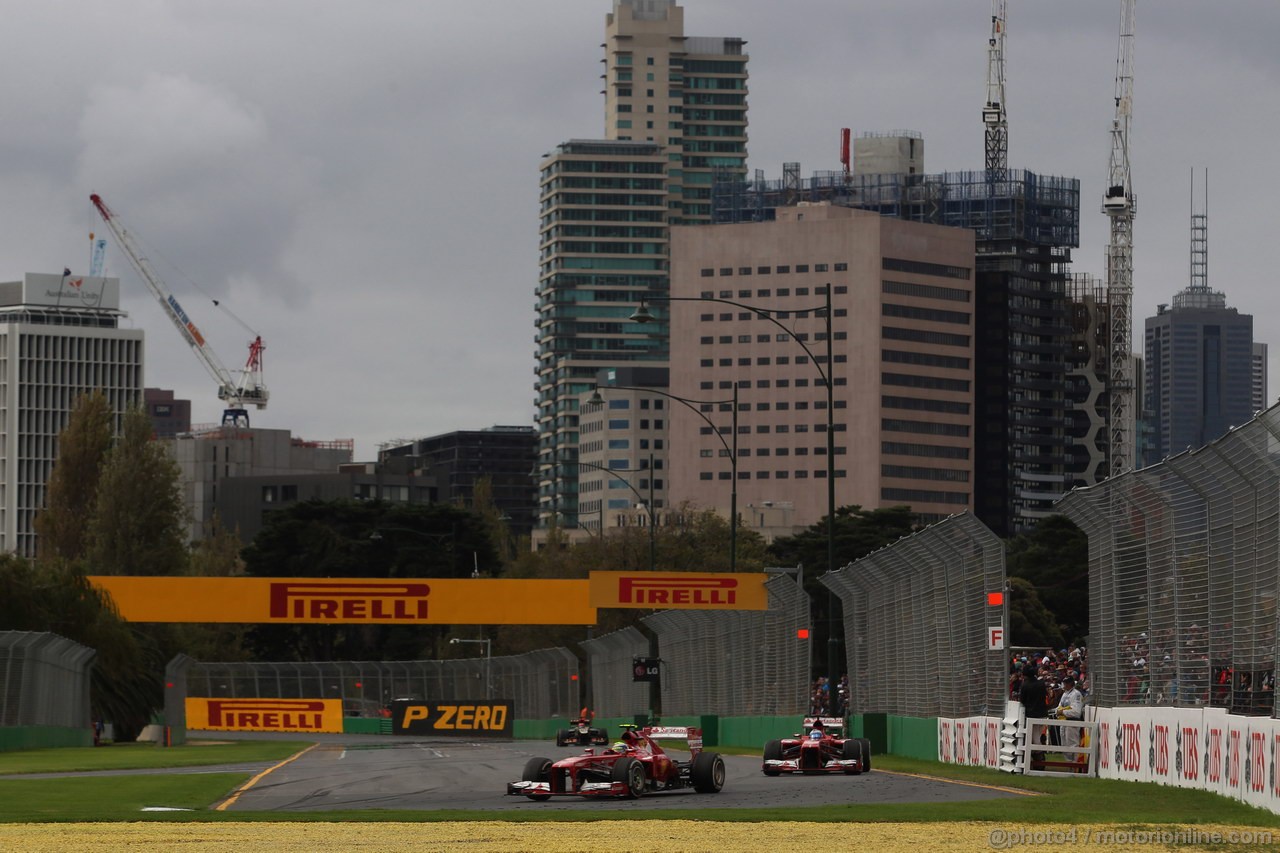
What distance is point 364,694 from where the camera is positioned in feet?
275

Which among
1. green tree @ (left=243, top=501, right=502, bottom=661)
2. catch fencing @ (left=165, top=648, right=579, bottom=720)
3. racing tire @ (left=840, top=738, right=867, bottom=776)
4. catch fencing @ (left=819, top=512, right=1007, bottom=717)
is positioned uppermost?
green tree @ (left=243, top=501, right=502, bottom=661)

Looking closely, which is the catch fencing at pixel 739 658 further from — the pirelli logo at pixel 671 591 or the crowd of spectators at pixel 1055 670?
the crowd of spectators at pixel 1055 670

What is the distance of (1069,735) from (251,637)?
312 ft

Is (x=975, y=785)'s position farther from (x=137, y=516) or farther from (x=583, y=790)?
(x=137, y=516)

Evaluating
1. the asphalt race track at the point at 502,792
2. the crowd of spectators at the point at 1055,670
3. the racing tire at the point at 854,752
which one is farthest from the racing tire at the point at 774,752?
the crowd of spectators at the point at 1055,670

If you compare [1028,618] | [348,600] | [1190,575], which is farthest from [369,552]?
[1190,575]

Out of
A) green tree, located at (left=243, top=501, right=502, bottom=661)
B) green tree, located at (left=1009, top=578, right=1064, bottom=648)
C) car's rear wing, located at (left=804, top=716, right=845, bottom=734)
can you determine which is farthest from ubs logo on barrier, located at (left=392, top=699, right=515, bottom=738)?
car's rear wing, located at (left=804, top=716, right=845, bottom=734)

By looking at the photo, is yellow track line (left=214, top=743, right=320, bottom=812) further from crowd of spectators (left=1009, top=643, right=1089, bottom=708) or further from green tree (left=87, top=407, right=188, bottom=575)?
green tree (left=87, top=407, right=188, bottom=575)

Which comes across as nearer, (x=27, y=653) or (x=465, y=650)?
(x=27, y=653)

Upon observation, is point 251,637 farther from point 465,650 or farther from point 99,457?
point 99,457

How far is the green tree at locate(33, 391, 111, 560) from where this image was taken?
127m

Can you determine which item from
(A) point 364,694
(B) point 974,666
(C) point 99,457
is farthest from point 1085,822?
(C) point 99,457

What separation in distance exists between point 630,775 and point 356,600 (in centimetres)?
3313

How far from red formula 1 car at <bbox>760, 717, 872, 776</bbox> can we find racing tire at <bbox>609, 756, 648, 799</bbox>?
4.78 metres
